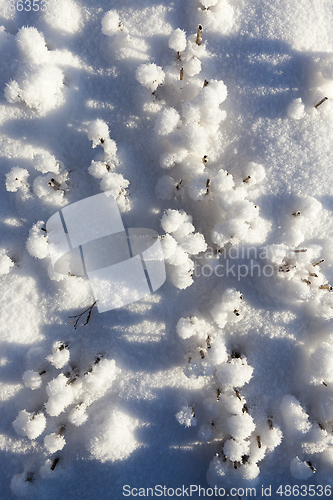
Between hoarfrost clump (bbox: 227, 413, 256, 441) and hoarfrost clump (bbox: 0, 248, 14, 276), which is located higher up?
hoarfrost clump (bbox: 0, 248, 14, 276)

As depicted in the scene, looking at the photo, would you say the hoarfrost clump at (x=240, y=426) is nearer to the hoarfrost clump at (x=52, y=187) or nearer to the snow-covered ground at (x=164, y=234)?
the snow-covered ground at (x=164, y=234)

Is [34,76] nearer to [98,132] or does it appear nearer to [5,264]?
[98,132]

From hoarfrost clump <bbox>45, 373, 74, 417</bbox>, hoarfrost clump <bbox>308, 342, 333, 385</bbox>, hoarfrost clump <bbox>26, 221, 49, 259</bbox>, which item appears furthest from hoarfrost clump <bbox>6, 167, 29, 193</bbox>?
hoarfrost clump <bbox>308, 342, 333, 385</bbox>

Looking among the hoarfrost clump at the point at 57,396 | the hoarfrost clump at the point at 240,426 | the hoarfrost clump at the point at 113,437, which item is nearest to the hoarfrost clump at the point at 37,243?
the hoarfrost clump at the point at 57,396

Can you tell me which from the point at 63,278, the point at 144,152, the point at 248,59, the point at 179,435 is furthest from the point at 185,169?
the point at 179,435

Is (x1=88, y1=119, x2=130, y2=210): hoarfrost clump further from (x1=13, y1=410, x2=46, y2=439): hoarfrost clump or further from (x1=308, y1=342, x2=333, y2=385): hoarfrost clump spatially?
(x1=308, y1=342, x2=333, y2=385): hoarfrost clump
